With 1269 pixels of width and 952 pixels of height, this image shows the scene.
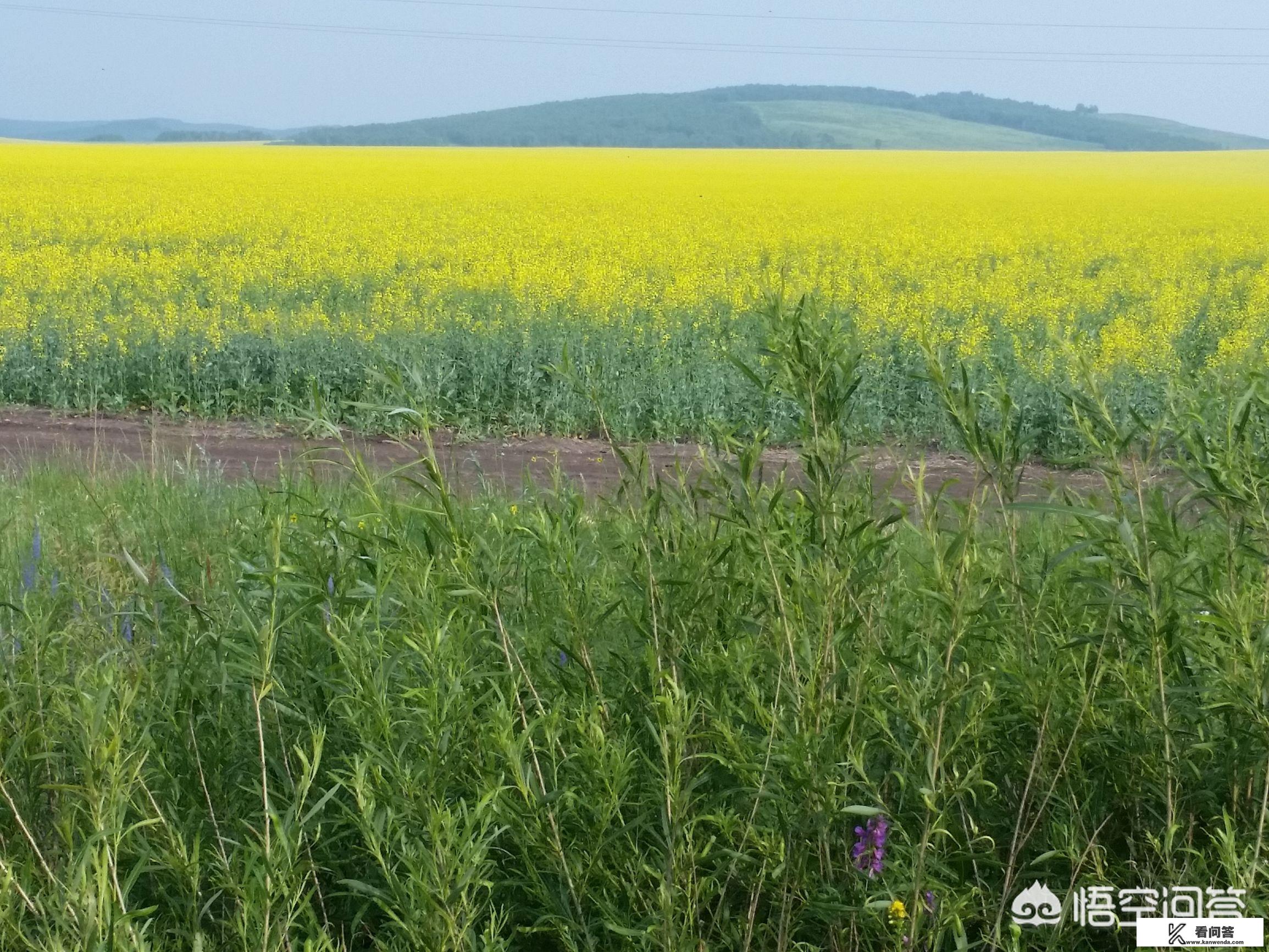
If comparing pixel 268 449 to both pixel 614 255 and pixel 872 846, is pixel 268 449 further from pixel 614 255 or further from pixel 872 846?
pixel 614 255

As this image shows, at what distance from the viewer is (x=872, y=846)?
223 cm

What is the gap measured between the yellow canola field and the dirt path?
1253 mm

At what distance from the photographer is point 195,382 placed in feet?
38.7

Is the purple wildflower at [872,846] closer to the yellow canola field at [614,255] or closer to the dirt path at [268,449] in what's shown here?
the yellow canola field at [614,255]

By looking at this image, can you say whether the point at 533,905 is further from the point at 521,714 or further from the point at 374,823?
the point at 374,823

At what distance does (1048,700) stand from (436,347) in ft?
33.4

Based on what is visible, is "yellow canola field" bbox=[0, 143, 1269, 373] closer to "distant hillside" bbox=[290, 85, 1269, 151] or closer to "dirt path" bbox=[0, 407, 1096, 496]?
"dirt path" bbox=[0, 407, 1096, 496]

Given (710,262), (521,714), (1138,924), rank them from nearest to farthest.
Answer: (1138,924)
(521,714)
(710,262)

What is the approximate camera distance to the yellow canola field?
13.4 metres

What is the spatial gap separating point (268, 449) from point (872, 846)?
8798 millimetres

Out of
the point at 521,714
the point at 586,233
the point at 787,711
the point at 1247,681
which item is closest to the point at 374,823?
the point at 521,714

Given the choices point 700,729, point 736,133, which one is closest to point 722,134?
point 736,133

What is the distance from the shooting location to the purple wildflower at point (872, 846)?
7.16 ft

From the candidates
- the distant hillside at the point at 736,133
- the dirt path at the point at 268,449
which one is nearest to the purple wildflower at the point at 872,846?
the dirt path at the point at 268,449
